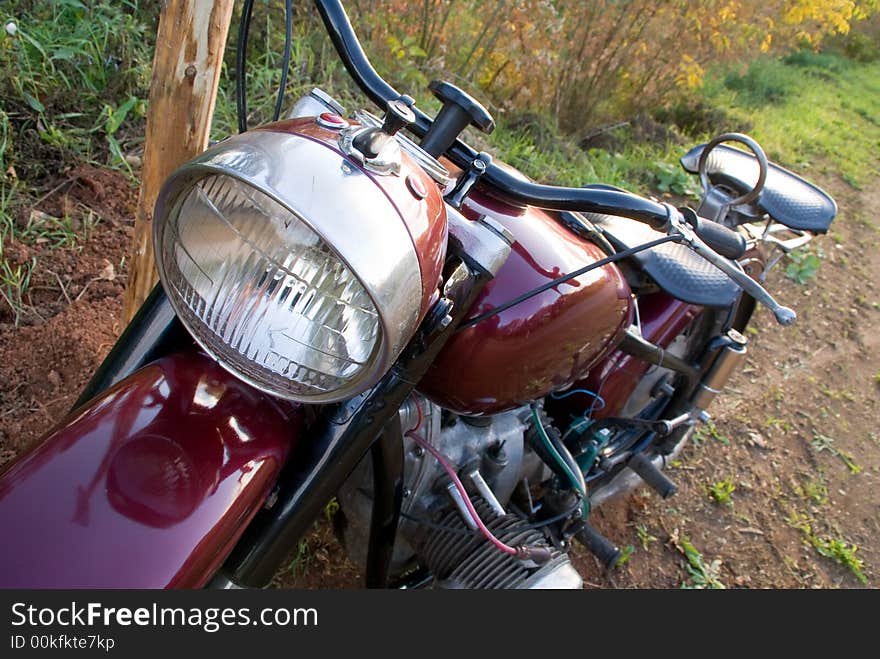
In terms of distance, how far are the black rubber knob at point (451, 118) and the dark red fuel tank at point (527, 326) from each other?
0.21 metres

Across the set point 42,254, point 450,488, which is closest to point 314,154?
point 450,488

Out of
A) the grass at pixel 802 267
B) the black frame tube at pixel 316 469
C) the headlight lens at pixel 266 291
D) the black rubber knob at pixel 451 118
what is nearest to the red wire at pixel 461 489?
the black frame tube at pixel 316 469

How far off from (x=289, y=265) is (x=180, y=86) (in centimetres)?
90

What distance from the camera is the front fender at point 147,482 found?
2.50 feet

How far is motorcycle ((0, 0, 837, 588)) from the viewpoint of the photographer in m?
0.78

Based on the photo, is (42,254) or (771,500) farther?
(771,500)

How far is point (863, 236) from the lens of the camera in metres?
4.90

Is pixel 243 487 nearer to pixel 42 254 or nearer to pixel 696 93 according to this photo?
pixel 42 254

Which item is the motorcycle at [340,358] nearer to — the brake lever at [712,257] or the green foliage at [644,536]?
the brake lever at [712,257]

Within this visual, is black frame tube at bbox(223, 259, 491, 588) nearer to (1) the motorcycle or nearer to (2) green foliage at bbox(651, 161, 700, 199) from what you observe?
(1) the motorcycle

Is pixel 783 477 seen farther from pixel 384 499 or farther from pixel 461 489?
pixel 384 499

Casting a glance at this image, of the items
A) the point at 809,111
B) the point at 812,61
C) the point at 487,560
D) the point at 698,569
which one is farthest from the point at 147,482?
the point at 812,61

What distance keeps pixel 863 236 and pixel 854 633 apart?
454 centimetres

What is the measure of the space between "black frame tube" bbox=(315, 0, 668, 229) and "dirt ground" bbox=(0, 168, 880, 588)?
130 cm
